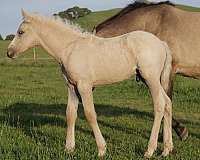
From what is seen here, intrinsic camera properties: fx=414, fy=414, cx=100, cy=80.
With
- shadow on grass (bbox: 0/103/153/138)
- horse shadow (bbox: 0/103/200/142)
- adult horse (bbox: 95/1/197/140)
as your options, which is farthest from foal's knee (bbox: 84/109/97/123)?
adult horse (bbox: 95/1/197/140)

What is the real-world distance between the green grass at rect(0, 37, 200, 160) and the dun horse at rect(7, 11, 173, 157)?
1.45 feet

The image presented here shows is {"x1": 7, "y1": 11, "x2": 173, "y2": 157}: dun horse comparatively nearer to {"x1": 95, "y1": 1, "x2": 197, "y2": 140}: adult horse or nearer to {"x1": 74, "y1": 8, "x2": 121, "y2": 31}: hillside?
{"x1": 95, "y1": 1, "x2": 197, "y2": 140}: adult horse

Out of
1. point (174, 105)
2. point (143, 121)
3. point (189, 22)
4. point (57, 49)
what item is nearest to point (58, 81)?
point (174, 105)

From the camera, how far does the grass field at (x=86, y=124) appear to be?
606 centimetres

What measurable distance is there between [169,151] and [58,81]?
14.9 meters

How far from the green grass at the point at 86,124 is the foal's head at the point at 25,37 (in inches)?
57.6

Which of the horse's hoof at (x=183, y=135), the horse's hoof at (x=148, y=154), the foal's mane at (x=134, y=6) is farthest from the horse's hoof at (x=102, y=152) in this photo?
the foal's mane at (x=134, y=6)

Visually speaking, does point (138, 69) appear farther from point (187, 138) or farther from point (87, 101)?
point (187, 138)

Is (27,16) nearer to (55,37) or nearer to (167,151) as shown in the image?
(55,37)

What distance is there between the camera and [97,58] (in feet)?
19.5

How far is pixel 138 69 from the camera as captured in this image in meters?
6.09

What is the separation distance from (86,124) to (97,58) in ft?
11.9

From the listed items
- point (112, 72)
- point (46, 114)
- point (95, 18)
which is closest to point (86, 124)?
point (46, 114)

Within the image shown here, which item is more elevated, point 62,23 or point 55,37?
point 62,23
